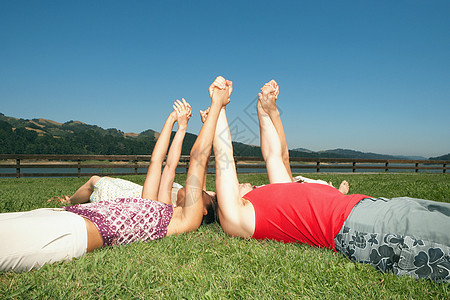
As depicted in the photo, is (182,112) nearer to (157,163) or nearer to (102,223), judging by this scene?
(157,163)

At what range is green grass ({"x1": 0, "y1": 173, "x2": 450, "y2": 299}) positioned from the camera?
1640mm

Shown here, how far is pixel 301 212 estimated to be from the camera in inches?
88.1

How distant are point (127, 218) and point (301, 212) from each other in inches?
56.9

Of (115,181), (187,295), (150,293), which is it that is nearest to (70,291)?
(150,293)

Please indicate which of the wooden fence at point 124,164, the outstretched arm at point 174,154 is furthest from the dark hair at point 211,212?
the wooden fence at point 124,164

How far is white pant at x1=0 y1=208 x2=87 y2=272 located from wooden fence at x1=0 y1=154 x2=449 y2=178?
9741 mm

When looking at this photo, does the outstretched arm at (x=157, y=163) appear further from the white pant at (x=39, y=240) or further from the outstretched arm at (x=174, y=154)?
the white pant at (x=39, y=240)

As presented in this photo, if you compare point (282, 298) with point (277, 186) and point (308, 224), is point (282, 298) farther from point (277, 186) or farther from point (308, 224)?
point (277, 186)

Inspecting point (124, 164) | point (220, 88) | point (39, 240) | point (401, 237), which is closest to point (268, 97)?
point (220, 88)

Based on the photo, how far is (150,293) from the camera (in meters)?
1.65

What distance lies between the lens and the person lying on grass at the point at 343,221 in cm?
175

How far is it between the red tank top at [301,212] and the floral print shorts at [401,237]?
0.08m

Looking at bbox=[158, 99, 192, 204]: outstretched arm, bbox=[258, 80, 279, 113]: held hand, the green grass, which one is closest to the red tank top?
the green grass

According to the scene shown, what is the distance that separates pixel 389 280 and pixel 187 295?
1.28 m
